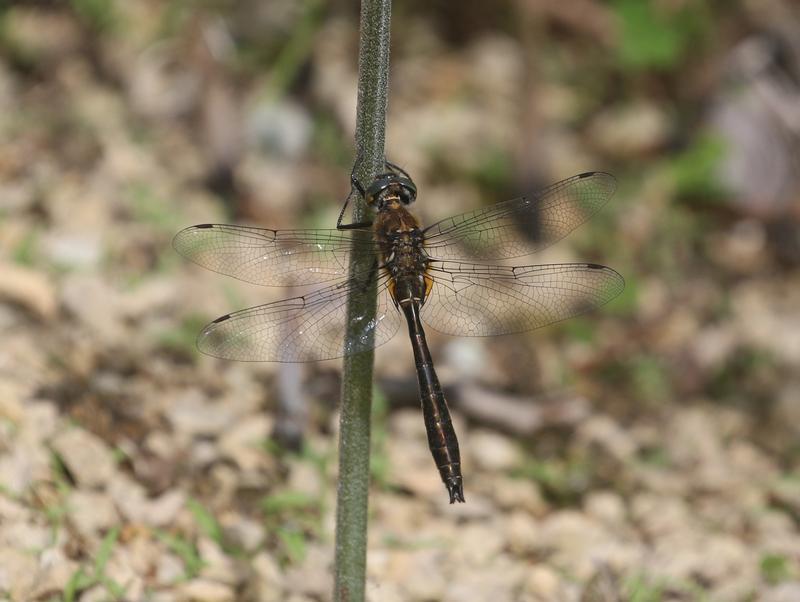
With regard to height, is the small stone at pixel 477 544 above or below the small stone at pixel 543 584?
above

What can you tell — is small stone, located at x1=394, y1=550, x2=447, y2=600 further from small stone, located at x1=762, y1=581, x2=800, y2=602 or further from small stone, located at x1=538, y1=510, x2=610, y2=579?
small stone, located at x1=762, y1=581, x2=800, y2=602

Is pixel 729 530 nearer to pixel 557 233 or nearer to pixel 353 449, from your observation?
pixel 557 233

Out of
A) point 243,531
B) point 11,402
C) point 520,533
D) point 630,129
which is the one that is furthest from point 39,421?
point 630,129

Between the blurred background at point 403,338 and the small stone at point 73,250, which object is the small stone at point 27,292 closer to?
the blurred background at point 403,338

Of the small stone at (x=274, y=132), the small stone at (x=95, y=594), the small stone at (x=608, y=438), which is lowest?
the small stone at (x=95, y=594)

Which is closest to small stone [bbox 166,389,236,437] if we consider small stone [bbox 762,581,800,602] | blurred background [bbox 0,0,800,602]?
blurred background [bbox 0,0,800,602]

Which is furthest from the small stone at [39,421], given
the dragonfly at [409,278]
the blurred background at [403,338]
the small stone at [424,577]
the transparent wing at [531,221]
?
the transparent wing at [531,221]

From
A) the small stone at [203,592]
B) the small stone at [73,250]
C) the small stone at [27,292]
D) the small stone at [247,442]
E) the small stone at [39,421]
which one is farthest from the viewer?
the small stone at [73,250]

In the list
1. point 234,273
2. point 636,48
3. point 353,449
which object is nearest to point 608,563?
point 353,449
